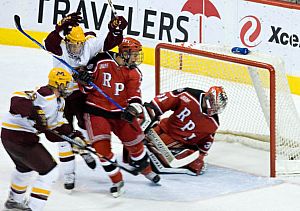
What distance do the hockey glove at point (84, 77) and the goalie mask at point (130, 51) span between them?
0.23 meters

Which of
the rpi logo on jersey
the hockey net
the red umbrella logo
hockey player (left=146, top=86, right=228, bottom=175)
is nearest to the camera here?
hockey player (left=146, top=86, right=228, bottom=175)

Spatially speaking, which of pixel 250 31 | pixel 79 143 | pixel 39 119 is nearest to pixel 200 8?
pixel 250 31

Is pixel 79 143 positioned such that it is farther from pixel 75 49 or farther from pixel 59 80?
pixel 75 49

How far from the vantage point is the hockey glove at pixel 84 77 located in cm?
592

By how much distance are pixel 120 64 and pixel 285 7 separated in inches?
85.8

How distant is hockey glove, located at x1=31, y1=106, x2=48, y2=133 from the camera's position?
524 centimetres

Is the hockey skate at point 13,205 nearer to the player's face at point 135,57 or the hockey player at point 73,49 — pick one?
the hockey player at point 73,49

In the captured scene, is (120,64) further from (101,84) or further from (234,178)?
(234,178)

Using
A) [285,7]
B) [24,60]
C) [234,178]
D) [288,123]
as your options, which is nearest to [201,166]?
[234,178]

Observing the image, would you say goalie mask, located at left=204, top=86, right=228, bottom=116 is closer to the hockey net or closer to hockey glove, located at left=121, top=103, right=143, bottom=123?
the hockey net

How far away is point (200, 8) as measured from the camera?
26.9ft

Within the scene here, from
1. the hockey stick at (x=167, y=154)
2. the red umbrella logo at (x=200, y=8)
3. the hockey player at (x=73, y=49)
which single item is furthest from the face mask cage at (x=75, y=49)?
the red umbrella logo at (x=200, y=8)

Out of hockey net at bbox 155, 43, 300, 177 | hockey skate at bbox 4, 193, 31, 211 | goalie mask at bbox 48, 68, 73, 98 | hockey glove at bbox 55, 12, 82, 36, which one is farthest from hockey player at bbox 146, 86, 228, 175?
hockey skate at bbox 4, 193, 31, 211

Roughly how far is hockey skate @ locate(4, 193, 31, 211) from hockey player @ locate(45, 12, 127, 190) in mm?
471
